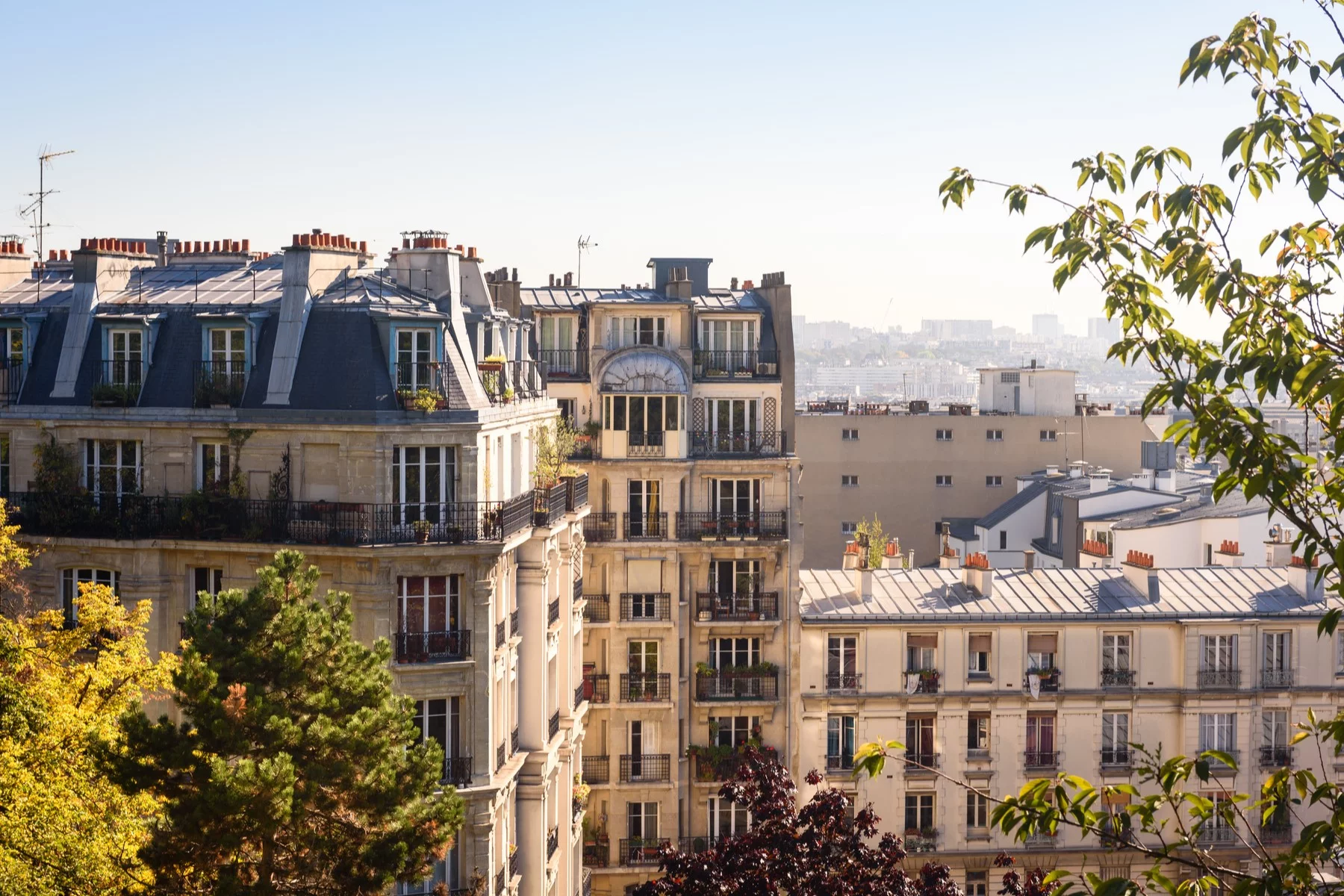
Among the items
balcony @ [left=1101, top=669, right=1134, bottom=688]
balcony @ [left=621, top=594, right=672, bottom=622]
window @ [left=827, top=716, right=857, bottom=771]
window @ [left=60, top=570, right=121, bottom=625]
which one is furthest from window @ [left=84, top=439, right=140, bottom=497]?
balcony @ [left=1101, top=669, right=1134, bottom=688]

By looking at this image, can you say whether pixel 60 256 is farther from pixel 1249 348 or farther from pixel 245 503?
pixel 1249 348

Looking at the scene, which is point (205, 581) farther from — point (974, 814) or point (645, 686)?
point (974, 814)

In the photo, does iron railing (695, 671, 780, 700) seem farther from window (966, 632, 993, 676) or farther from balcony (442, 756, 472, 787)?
balcony (442, 756, 472, 787)

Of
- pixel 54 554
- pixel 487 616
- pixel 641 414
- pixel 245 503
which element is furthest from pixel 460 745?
pixel 641 414

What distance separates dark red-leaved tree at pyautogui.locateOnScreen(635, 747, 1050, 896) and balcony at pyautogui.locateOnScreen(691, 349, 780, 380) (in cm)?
2142

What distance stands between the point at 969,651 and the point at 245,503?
25.3m

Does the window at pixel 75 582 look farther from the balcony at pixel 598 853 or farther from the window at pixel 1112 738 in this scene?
the window at pixel 1112 738

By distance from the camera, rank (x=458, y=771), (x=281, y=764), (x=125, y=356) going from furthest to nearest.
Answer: (x=125, y=356)
(x=458, y=771)
(x=281, y=764)

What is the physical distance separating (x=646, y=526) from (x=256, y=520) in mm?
18786

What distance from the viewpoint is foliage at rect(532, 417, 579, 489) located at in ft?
140

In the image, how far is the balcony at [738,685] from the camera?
5109cm

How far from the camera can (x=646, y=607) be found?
51.6 m

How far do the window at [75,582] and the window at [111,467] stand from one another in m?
Answer: 1.83

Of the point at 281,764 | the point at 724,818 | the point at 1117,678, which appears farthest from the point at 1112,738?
the point at 281,764
